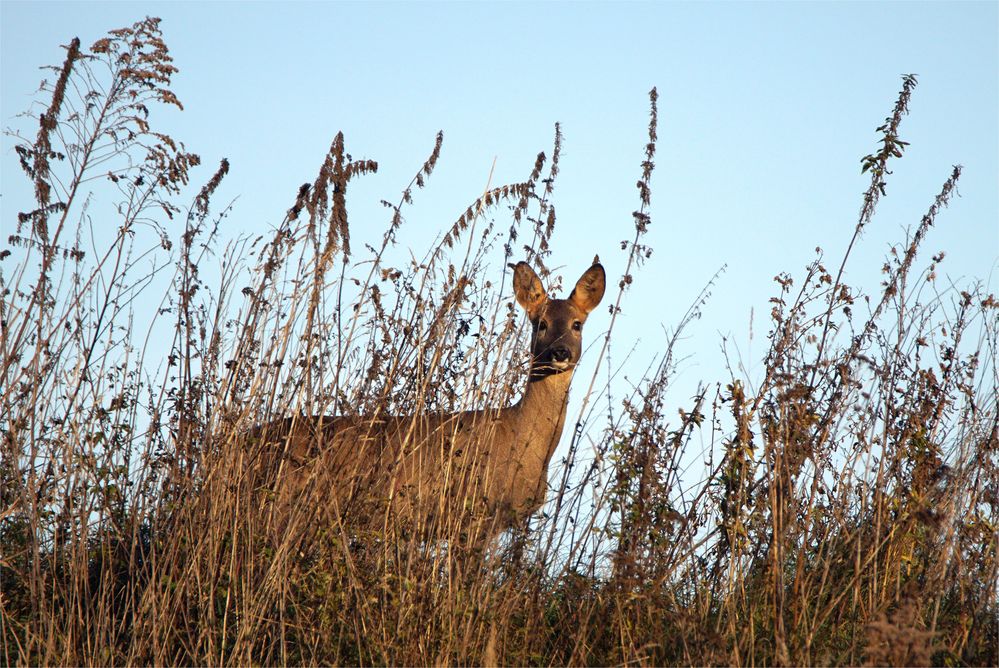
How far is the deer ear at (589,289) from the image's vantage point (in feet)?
28.3

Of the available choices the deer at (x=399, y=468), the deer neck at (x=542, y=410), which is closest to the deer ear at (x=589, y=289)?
the deer neck at (x=542, y=410)

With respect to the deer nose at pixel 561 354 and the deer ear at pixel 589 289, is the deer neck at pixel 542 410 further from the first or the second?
the deer ear at pixel 589 289

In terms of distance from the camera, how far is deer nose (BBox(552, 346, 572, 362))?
314 inches

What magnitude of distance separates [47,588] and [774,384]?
10.5 feet

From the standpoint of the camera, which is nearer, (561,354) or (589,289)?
(561,354)

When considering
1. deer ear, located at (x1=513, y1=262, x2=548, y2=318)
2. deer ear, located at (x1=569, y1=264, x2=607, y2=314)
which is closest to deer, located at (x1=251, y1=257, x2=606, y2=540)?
deer ear, located at (x1=513, y1=262, x2=548, y2=318)

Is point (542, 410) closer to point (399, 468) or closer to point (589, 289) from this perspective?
point (589, 289)

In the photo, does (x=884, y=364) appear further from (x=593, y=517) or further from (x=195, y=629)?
(x=195, y=629)

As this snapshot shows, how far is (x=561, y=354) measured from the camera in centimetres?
799

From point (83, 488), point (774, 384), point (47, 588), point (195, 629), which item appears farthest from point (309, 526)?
point (774, 384)

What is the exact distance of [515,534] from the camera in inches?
177

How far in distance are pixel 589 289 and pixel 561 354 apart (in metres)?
0.90

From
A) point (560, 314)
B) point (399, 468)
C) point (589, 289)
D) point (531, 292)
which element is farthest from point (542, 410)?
point (399, 468)

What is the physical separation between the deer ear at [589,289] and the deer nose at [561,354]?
747mm
